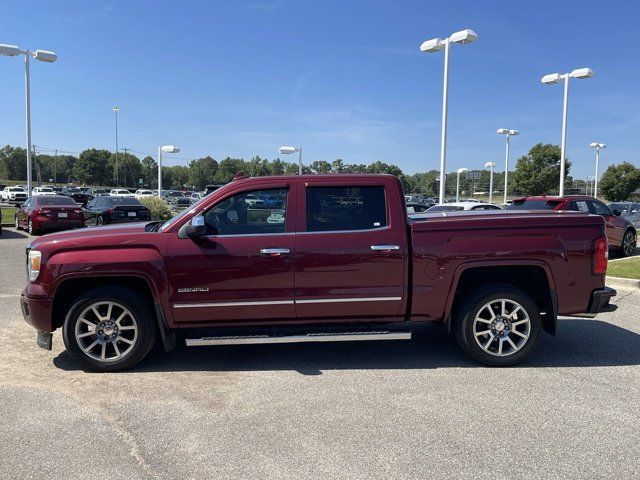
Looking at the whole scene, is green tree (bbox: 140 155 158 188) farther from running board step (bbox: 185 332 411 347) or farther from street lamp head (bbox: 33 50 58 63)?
running board step (bbox: 185 332 411 347)

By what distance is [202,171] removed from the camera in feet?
396

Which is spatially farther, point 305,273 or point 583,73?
point 583,73

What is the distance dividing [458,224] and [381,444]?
2.38m

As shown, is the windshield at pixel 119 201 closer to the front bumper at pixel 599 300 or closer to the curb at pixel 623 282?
the curb at pixel 623 282

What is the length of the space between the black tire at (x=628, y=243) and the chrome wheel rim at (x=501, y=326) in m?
10.8

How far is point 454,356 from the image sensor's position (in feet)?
18.6

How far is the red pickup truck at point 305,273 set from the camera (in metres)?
5.01

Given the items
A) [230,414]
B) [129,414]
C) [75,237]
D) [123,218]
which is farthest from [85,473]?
[123,218]

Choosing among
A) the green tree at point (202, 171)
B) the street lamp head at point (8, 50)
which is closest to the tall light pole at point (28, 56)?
the street lamp head at point (8, 50)

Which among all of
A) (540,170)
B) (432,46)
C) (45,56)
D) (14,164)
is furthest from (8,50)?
(14,164)

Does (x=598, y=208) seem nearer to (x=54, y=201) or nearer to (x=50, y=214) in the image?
(x=50, y=214)

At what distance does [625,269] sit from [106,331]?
10234 millimetres

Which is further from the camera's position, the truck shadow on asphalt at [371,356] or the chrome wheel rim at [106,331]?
the truck shadow on asphalt at [371,356]

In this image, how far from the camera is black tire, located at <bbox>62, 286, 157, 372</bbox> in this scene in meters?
5.02
